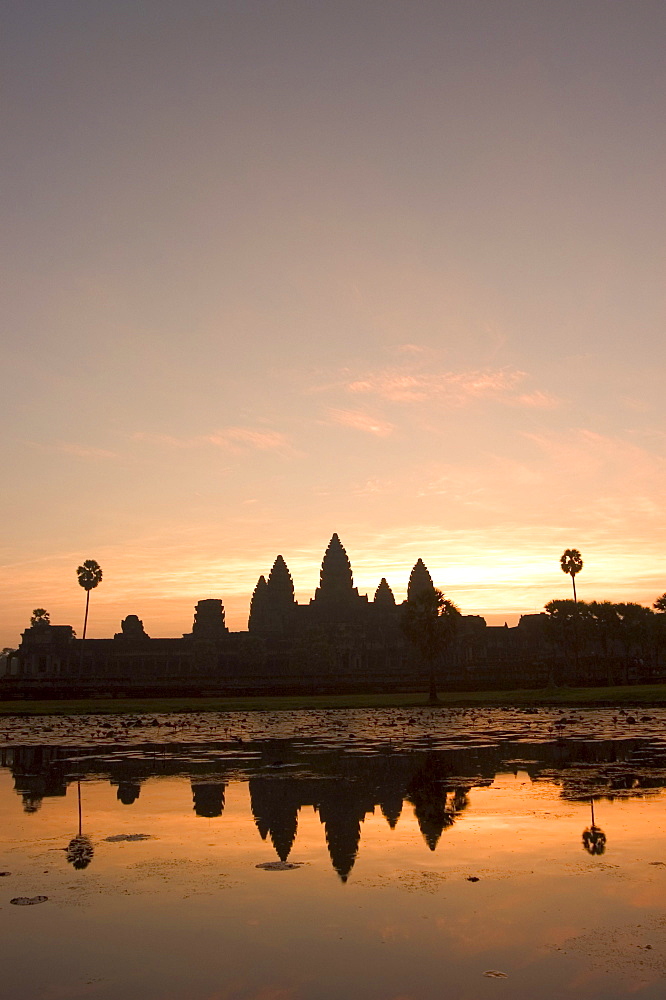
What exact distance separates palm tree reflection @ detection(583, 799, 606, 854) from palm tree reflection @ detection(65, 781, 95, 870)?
21.9 feet

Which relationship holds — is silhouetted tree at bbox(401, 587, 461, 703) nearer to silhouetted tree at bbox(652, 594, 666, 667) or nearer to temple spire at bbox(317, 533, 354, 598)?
silhouetted tree at bbox(652, 594, 666, 667)

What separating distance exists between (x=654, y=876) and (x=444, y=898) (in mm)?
2641

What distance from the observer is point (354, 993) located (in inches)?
266

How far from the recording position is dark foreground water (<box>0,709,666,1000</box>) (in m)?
7.19

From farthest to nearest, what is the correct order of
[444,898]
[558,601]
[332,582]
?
[332,582]
[558,601]
[444,898]

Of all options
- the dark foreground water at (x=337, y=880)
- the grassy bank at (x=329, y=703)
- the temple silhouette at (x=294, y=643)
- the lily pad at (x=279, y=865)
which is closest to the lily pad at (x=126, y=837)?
the dark foreground water at (x=337, y=880)

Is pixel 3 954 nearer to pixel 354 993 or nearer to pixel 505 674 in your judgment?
pixel 354 993

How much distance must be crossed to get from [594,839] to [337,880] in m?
4.04

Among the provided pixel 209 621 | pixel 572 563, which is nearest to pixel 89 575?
pixel 209 621

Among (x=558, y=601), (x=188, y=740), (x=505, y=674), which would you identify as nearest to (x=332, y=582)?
(x=558, y=601)

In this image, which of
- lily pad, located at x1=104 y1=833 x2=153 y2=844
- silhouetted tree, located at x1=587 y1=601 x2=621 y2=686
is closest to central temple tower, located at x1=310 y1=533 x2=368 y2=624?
silhouetted tree, located at x1=587 y1=601 x2=621 y2=686

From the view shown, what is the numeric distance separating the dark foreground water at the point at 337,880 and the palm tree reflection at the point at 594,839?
6 centimetres

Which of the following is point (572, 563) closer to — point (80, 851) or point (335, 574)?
point (335, 574)

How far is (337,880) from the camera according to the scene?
400 inches
